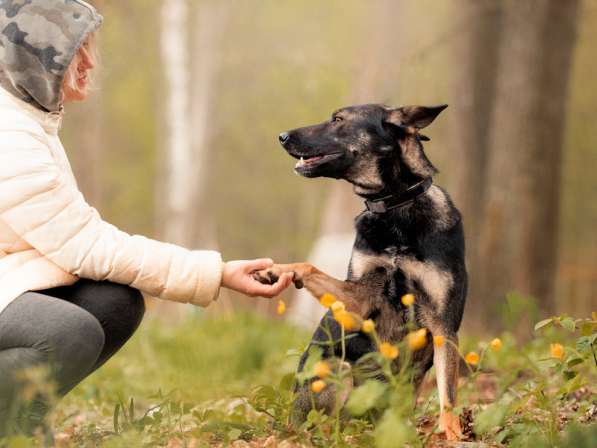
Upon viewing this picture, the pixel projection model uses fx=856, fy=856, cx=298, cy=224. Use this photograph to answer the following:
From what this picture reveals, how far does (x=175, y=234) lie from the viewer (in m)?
16.3

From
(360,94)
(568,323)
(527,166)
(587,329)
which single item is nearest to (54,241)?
(568,323)

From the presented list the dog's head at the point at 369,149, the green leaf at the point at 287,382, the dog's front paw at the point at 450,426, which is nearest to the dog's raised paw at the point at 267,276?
the green leaf at the point at 287,382

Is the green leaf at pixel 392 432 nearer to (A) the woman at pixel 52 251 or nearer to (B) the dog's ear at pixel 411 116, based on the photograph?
(A) the woman at pixel 52 251

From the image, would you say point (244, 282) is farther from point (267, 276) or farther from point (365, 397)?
point (365, 397)

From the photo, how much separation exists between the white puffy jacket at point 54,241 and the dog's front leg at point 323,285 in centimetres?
28

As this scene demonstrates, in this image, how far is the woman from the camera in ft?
10.6

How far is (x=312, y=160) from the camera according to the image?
4.04 m

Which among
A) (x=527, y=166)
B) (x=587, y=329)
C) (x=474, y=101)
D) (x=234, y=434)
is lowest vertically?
(x=234, y=434)

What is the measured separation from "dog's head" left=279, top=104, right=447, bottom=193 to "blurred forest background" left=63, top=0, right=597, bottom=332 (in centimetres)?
84

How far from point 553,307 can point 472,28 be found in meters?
3.13

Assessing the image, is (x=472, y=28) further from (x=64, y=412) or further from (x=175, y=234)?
(x=175, y=234)

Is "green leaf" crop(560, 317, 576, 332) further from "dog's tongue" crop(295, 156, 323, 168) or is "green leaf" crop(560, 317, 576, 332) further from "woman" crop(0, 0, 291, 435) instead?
"dog's tongue" crop(295, 156, 323, 168)

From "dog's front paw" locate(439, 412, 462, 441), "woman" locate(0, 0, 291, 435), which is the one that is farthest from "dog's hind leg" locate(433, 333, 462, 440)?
"woman" locate(0, 0, 291, 435)

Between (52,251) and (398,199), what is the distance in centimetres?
Answer: 157
